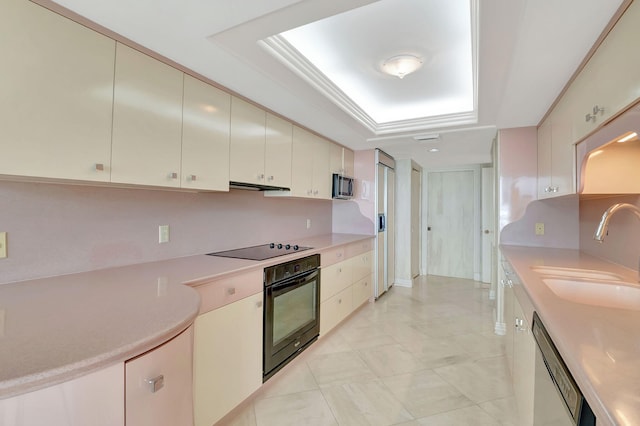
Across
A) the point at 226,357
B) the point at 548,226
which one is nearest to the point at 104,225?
the point at 226,357

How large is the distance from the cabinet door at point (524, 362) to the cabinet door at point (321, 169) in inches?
78.6

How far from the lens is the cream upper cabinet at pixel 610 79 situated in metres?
1.05

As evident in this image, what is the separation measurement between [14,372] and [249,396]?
58.7 inches

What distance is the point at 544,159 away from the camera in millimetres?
2447

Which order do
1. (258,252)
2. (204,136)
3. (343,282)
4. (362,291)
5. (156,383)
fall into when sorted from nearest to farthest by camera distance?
(156,383) < (204,136) < (258,252) < (343,282) < (362,291)

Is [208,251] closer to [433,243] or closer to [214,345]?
[214,345]

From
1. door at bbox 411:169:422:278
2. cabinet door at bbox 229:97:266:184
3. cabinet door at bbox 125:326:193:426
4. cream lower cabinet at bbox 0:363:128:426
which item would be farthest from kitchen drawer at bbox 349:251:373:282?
cream lower cabinet at bbox 0:363:128:426

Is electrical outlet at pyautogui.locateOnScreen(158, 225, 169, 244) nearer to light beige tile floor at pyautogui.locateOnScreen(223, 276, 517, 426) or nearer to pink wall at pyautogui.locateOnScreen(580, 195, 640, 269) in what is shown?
light beige tile floor at pyautogui.locateOnScreen(223, 276, 517, 426)

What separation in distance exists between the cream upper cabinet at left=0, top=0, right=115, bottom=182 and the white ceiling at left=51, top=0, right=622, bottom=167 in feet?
0.41

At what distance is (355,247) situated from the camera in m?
3.37

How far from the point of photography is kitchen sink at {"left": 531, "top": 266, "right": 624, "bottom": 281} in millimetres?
1595

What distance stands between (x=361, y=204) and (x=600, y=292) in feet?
8.79

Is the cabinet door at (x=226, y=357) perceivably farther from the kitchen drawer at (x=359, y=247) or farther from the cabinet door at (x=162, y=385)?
the kitchen drawer at (x=359, y=247)

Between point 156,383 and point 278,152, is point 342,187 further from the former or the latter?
point 156,383
